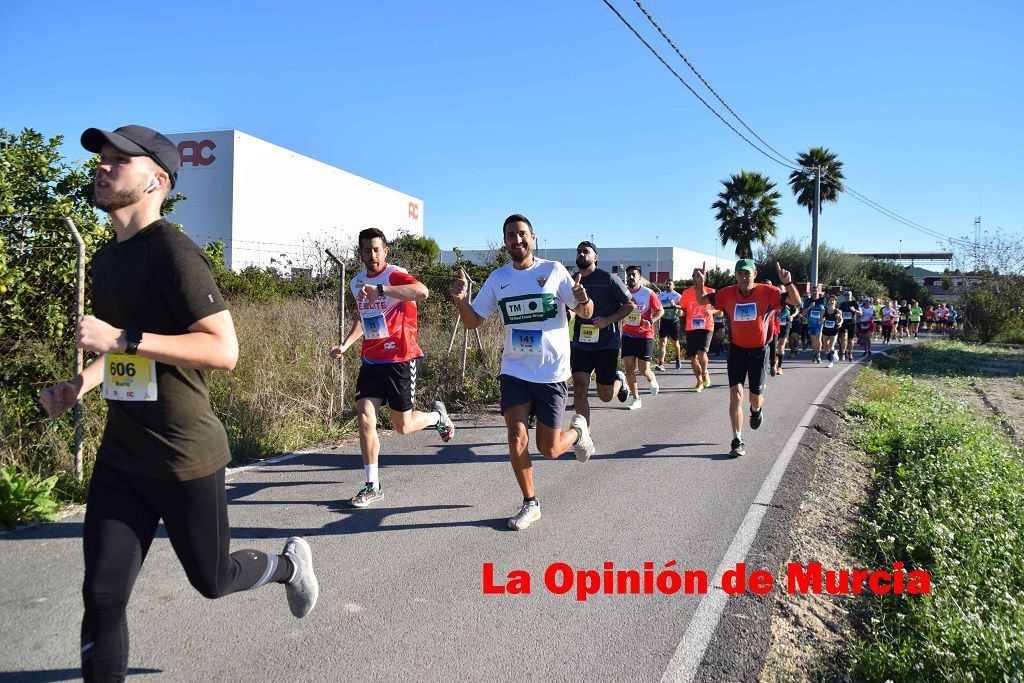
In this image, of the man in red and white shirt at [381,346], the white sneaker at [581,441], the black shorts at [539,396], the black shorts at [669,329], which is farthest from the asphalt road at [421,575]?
the black shorts at [669,329]

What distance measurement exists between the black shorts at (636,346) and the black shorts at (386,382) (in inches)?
215

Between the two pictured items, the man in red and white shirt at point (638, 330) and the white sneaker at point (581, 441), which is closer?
the white sneaker at point (581, 441)

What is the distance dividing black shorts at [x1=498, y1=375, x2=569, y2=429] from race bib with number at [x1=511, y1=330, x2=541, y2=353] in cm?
21

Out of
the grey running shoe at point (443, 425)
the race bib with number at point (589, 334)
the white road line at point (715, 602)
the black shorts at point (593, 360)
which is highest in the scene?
the race bib with number at point (589, 334)

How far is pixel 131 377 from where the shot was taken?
2426 mm

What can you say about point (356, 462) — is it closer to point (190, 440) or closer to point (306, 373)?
point (306, 373)

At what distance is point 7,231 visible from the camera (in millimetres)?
5625

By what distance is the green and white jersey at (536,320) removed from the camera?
15.9 ft

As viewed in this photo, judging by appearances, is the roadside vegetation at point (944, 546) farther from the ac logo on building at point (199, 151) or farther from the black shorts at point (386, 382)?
the ac logo on building at point (199, 151)

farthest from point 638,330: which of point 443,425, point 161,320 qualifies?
point 161,320

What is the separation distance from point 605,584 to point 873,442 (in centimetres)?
535

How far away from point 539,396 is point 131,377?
287 cm

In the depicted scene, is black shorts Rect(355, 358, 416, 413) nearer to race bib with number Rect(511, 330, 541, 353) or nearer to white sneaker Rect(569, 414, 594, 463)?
race bib with number Rect(511, 330, 541, 353)

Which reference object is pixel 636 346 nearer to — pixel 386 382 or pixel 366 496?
pixel 386 382
